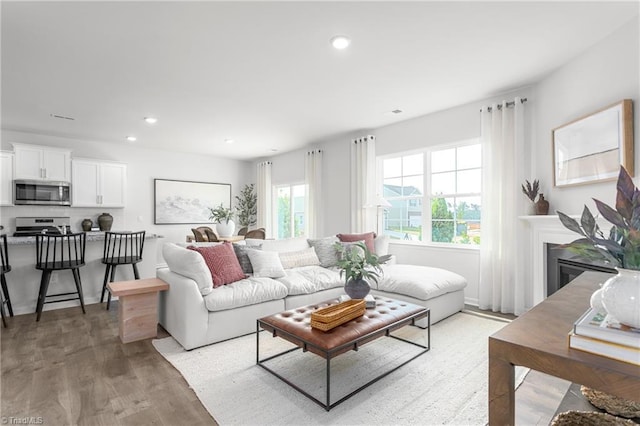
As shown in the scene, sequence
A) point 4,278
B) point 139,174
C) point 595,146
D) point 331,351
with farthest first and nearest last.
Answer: point 139,174 → point 4,278 → point 595,146 → point 331,351

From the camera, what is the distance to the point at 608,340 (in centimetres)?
85

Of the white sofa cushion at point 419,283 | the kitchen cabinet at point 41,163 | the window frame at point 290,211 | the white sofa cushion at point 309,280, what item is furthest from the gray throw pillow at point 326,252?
the kitchen cabinet at point 41,163

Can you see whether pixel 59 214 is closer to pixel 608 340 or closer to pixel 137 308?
pixel 137 308

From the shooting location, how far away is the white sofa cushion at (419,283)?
3.28 metres

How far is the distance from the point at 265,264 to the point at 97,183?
14.4 feet

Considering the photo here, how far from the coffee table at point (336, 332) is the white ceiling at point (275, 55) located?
2217mm

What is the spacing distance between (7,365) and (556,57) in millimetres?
5385

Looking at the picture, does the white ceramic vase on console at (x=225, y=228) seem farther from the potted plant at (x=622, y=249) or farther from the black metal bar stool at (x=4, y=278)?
the potted plant at (x=622, y=249)

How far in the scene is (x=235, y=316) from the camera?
3045 millimetres

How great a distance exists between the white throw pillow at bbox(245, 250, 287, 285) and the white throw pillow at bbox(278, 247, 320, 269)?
0.35 metres

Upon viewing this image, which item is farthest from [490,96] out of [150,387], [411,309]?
[150,387]

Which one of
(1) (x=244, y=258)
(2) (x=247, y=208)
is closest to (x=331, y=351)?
(1) (x=244, y=258)

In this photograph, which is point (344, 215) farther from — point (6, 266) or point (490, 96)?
point (6, 266)

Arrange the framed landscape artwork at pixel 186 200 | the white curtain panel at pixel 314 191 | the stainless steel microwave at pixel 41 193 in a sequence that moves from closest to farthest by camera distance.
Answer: the stainless steel microwave at pixel 41 193
the white curtain panel at pixel 314 191
the framed landscape artwork at pixel 186 200
